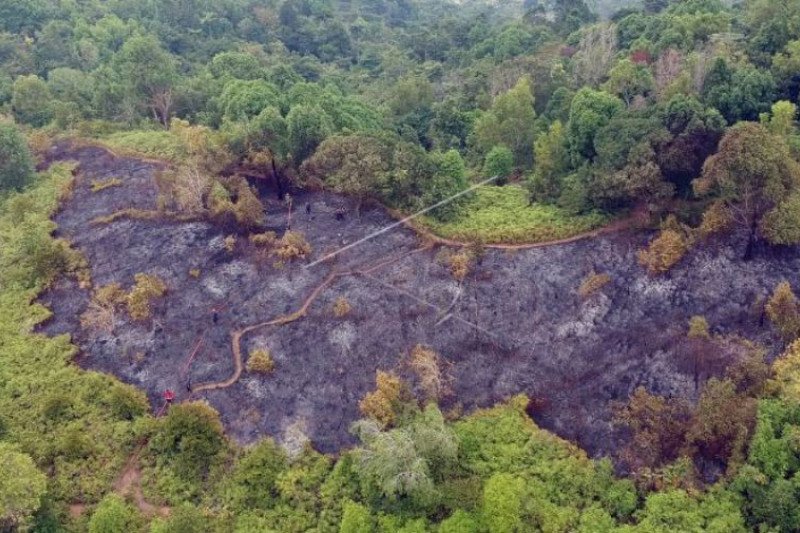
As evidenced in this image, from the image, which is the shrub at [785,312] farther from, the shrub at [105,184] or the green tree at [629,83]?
the shrub at [105,184]

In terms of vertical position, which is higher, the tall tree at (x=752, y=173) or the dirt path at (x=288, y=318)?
the tall tree at (x=752, y=173)

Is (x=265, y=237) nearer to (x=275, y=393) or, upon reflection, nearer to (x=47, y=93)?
(x=275, y=393)

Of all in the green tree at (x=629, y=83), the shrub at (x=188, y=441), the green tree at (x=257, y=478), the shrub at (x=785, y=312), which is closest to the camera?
the green tree at (x=257, y=478)

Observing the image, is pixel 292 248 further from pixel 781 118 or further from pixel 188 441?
pixel 781 118

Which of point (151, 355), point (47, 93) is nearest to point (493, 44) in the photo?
point (47, 93)

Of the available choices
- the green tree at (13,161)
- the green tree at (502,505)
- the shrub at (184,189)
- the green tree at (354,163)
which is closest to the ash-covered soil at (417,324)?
the green tree at (354,163)

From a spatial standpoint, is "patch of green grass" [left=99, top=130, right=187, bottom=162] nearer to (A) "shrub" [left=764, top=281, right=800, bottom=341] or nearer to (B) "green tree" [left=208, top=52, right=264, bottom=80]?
(B) "green tree" [left=208, top=52, right=264, bottom=80]
